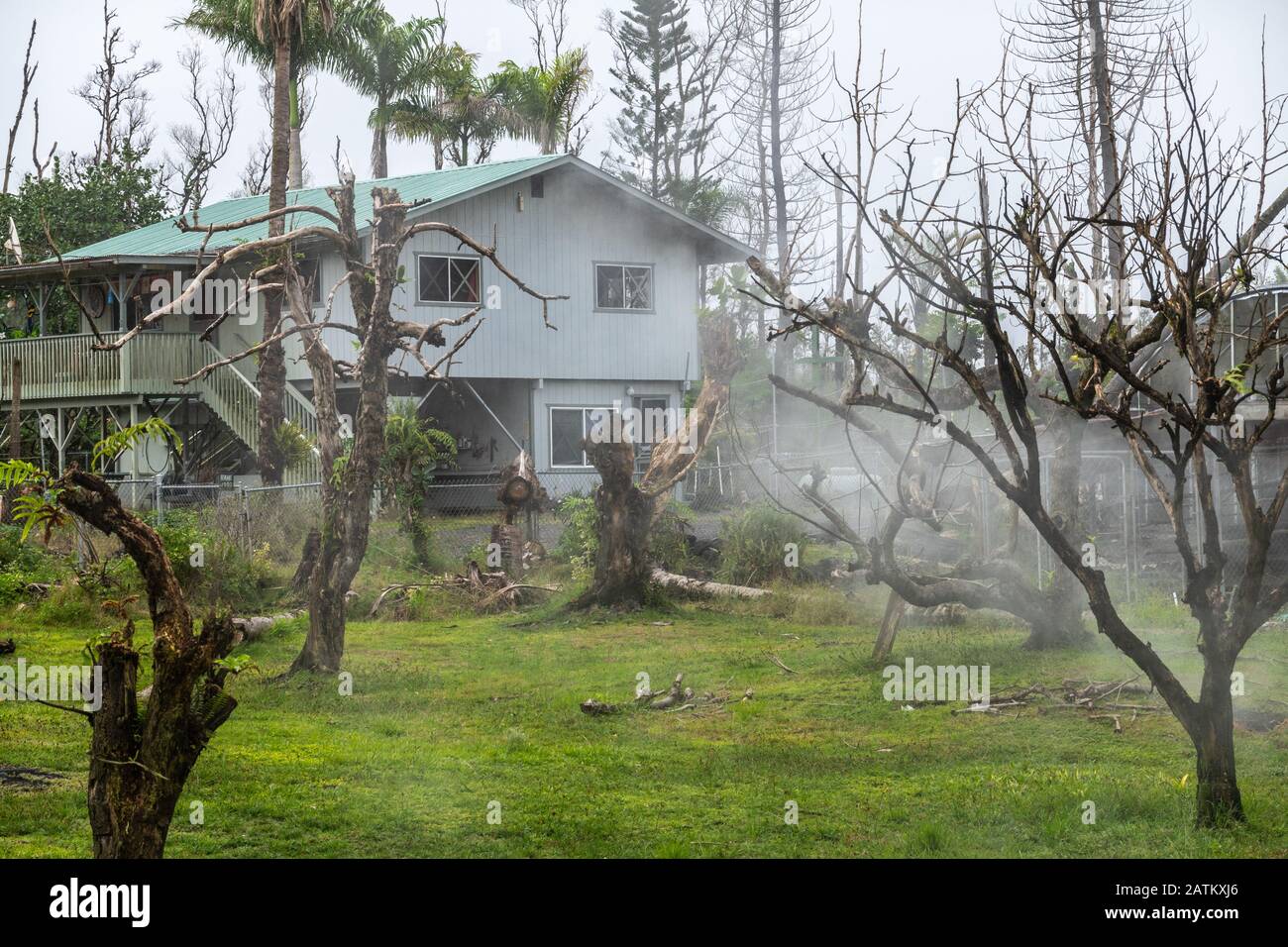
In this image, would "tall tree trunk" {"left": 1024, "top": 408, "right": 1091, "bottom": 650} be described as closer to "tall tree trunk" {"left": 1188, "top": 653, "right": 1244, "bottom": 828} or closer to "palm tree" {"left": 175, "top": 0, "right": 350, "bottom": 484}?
"tall tree trunk" {"left": 1188, "top": 653, "right": 1244, "bottom": 828}

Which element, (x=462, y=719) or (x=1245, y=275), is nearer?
Result: (x=1245, y=275)

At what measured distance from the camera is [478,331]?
1045 inches

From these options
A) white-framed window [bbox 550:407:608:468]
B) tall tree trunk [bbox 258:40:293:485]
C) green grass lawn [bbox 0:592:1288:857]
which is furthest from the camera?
white-framed window [bbox 550:407:608:468]

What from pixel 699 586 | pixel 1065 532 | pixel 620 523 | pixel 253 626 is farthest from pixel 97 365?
pixel 1065 532

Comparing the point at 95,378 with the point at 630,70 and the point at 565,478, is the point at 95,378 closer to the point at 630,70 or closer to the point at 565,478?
the point at 565,478

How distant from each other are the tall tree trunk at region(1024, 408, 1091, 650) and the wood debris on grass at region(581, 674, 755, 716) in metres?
3.20

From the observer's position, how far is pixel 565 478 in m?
27.0

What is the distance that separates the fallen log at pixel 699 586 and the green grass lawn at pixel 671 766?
10.5ft

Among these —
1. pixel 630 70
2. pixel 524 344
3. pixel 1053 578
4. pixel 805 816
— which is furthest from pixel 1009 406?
pixel 630 70

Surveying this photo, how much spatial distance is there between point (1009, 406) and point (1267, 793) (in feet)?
9.65

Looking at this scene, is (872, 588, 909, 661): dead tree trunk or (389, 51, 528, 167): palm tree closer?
(872, 588, 909, 661): dead tree trunk

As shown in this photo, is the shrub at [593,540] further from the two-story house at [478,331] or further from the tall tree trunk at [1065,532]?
the two-story house at [478,331]

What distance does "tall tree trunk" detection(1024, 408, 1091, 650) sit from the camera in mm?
12547

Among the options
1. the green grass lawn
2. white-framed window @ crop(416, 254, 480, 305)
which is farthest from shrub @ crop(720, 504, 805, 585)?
white-framed window @ crop(416, 254, 480, 305)
